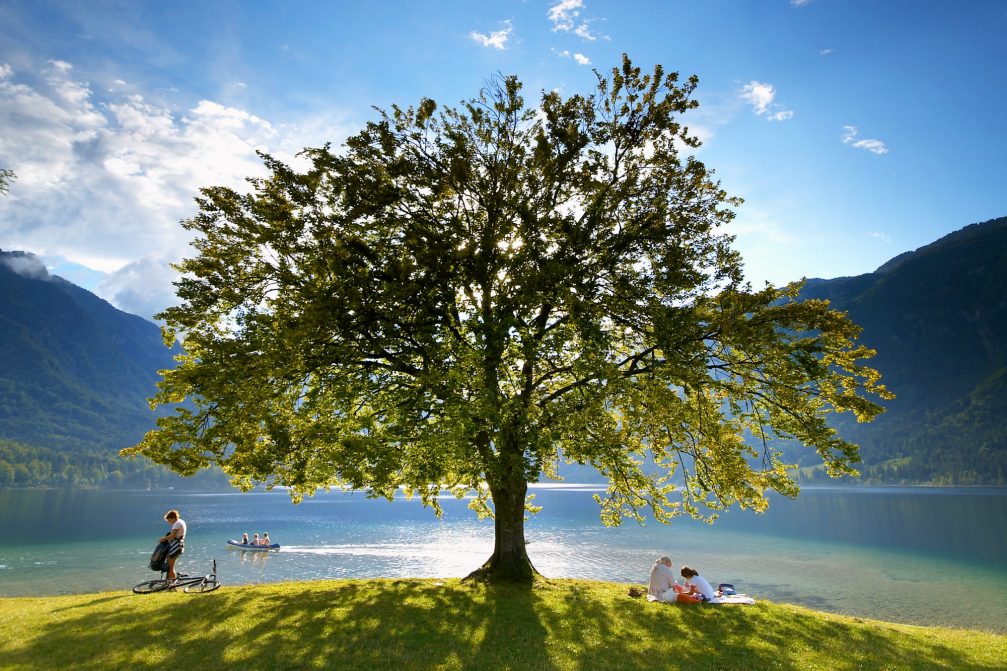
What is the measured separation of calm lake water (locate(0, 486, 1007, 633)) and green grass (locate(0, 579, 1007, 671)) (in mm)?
31480

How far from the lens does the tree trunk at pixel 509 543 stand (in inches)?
848

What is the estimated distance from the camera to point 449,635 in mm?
14070

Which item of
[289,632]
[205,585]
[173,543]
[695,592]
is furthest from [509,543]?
[173,543]

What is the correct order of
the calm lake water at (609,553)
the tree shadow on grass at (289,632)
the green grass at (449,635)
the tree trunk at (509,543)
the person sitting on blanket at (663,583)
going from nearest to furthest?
the tree shadow on grass at (289,632)
the green grass at (449,635)
the person sitting on blanket at (663,583)
the tree trunk at (509,543)
the calm lake water at (609,553)

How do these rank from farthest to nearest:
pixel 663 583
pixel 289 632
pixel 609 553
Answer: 1. pixel 609 553
2. pixel 663 583
3. pixel 289 632

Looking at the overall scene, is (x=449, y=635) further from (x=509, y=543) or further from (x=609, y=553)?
(x=609, y=553)

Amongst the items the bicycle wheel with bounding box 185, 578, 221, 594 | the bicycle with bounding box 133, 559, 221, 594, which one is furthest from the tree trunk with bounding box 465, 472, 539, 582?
the bicycle with bounding box 133, 559, 221, 594

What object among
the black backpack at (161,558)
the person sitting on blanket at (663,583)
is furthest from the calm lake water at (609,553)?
the black backpack at (161,558)

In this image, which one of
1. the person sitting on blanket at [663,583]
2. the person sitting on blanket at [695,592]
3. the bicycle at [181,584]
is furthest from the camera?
the bicycle at [181,584]

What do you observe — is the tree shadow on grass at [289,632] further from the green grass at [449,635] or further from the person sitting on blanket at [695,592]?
the person sitting on blanket at [695,592]

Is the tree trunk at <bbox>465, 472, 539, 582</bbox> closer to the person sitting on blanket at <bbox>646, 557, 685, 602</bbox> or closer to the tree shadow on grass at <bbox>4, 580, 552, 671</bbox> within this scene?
the tree shadow on grass at <bbox>4, 580, 552, 671</bbox>

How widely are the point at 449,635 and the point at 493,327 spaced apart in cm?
917

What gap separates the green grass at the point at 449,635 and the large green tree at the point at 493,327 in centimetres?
393

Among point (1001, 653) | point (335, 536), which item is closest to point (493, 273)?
point (1001, 653)
